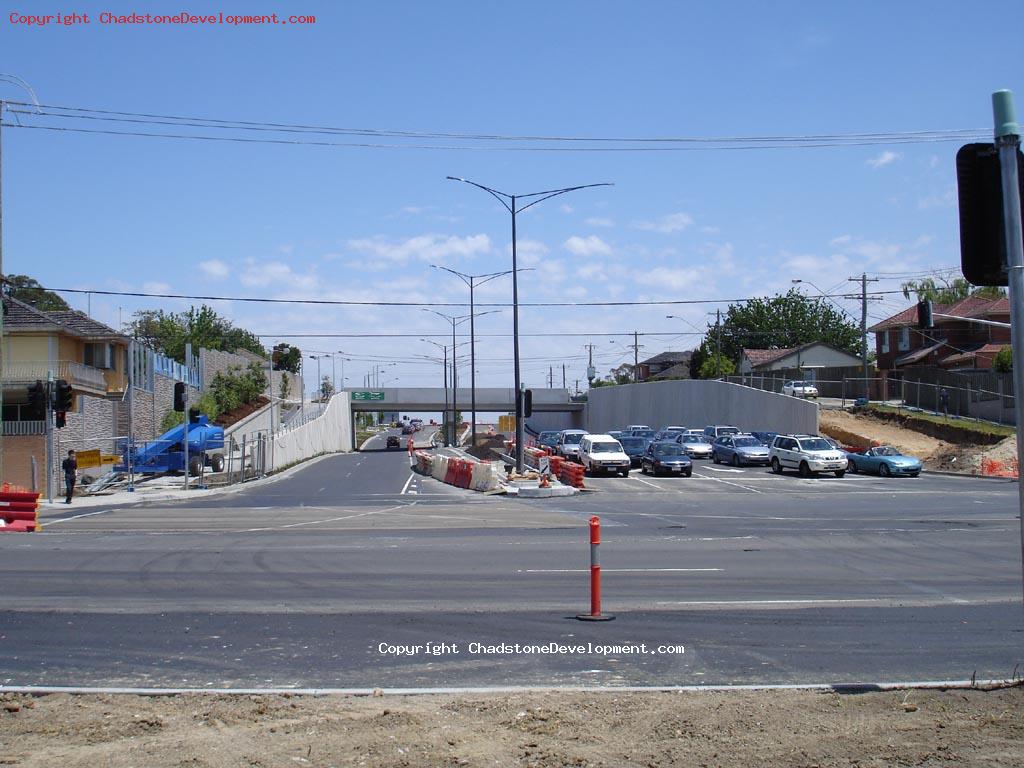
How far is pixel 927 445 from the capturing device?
49.9 metres

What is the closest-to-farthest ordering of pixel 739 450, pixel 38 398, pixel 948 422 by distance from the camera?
pixel 38 398 → pixel 739 450 → pixel 948 422

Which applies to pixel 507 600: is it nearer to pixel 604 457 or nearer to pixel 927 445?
pixel 604 457

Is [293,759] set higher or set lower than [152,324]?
lower

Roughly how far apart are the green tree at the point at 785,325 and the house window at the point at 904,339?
1709 inches

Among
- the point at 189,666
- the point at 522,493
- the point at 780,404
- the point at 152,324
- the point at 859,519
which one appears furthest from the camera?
the point at 152,324

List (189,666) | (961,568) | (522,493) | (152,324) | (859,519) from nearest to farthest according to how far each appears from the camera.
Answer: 1. (189,666)
2. (961,568)
3. (859,519)
4. (522,493)
5. (152,324)

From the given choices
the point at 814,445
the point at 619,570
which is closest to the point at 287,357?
the point at 814,445

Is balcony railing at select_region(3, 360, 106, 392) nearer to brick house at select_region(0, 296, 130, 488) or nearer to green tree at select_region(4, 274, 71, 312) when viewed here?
brick house at select_region(0, 296, 130, 488)

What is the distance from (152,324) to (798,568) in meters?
109

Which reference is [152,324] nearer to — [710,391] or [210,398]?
[210,398]

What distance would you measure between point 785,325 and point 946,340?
162ft

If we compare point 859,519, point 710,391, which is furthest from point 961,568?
point 710,391

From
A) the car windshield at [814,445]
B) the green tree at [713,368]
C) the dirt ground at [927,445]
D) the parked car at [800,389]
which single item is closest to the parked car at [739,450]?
the car windshield at [814,445]

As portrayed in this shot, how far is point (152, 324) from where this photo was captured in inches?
4473
